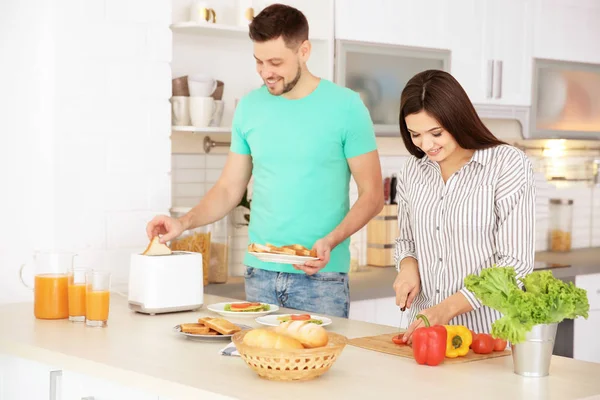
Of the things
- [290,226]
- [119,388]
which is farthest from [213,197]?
[119,388]

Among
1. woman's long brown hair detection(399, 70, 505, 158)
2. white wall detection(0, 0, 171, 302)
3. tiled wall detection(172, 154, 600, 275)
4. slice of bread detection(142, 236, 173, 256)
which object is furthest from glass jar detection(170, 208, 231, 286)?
woman's long brown hair detection(399, 70, 505, 158)

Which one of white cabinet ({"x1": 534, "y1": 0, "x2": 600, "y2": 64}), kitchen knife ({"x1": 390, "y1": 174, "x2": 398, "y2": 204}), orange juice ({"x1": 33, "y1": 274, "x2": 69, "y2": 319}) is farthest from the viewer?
white cabinet ({"x1": 534, "y1": 0, "x2": 600, "y2": 64})

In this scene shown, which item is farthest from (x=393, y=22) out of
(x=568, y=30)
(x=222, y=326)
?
(x=222, y=326)

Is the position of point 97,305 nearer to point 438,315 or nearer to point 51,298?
point 51,298

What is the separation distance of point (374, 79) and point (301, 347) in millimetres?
2486

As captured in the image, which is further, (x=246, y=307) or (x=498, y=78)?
(x=498, y=78)

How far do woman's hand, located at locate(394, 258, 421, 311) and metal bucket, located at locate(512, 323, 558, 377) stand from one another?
63 centimetres

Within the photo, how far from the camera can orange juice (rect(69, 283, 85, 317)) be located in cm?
263

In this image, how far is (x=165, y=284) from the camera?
9.02 feet

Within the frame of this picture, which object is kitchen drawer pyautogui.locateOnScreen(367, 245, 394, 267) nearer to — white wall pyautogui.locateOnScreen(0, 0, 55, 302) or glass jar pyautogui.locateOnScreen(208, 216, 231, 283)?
glass jar pyautogui.locateOnScreen(208, 216, 231, 283)

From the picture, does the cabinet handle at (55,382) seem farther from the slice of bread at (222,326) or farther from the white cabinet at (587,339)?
the white cabinet at (587,339)

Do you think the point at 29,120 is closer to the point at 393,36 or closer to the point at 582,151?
the point at 393,36

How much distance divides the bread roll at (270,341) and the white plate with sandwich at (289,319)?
17.5 inches

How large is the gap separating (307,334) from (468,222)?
759mm
